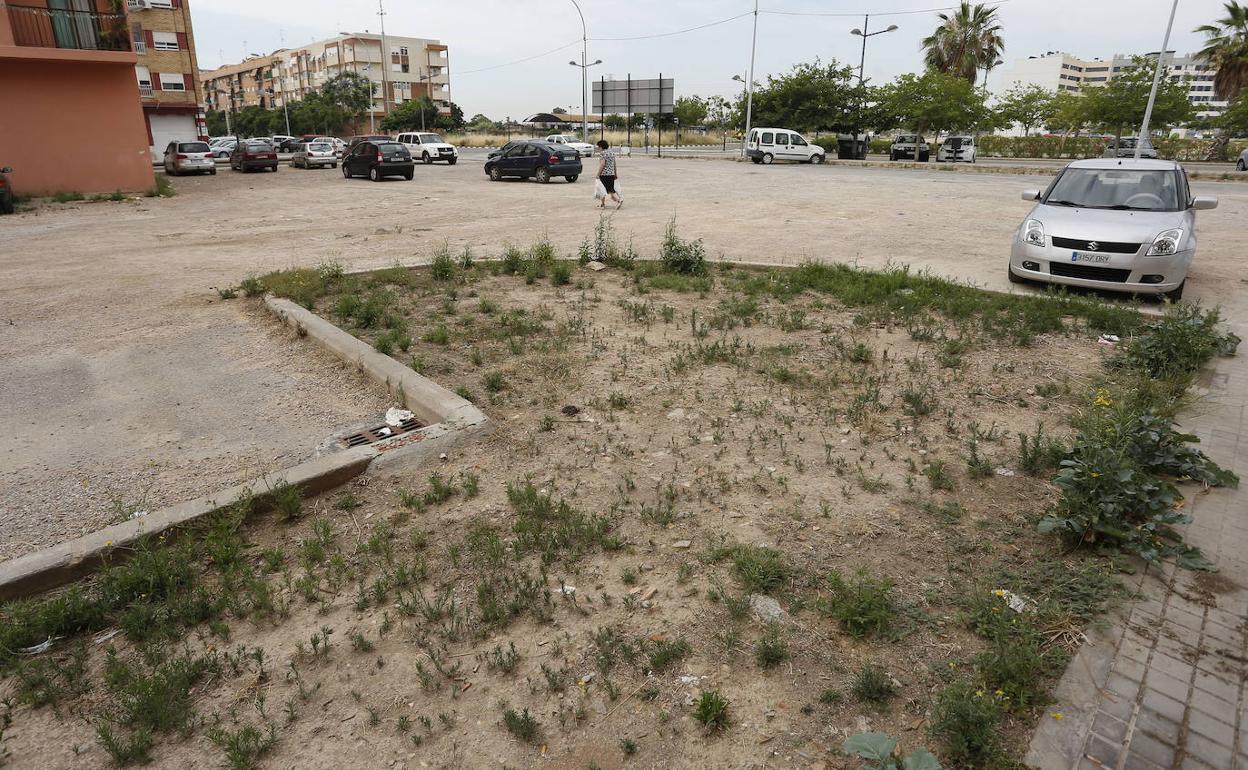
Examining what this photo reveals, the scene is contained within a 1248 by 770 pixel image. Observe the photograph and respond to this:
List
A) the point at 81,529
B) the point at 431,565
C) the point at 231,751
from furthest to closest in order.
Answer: the point at 81,529 < the point at 431,565 < the point at 231,751

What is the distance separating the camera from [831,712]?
2682 mm

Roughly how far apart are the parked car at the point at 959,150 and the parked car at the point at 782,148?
836 cm

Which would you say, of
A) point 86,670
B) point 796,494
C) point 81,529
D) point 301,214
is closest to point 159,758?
point 86,670

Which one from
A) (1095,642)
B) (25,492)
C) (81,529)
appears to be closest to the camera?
(1095,642)

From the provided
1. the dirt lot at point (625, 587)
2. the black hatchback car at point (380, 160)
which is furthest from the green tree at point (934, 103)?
the dirt lot at point (625, 587)

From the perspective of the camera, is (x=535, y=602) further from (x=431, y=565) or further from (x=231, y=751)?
(x=231, y=751)

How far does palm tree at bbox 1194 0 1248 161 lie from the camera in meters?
40.8

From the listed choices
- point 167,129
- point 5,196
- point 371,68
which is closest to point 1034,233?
point 5,196

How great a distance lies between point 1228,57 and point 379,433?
54.6 meters

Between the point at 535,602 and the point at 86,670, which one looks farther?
the point at 535,602

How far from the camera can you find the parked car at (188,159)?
3159 cm

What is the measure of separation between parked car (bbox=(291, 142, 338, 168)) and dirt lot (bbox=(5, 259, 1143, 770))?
36.7 meters

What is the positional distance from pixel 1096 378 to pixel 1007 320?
1.48 metres

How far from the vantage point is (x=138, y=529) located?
3.73 metres
